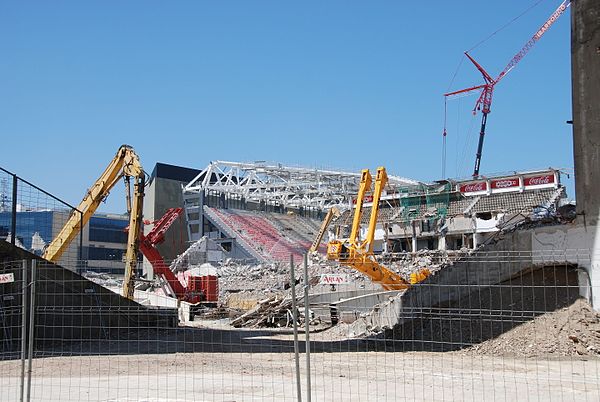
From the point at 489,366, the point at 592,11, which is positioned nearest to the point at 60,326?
the point at 489,366

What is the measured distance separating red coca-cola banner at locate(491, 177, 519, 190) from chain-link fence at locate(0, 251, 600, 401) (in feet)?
162

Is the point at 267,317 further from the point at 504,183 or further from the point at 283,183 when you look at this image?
the point at 283,183

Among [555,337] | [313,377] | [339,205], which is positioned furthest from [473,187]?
[313,377]

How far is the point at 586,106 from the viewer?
17.9 m

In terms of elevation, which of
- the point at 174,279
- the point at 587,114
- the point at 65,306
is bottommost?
the point at 65,306

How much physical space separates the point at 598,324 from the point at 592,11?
8.44 m

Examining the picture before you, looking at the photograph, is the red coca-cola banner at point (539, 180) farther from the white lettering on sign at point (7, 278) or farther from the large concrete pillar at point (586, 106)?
the white lettering on sign at point (7, 278)

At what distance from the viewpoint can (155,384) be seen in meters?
12.1

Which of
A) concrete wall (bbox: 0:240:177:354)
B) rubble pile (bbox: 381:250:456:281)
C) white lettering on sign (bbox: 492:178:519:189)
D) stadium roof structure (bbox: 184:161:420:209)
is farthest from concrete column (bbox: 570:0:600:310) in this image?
stadium roof structure (bbox: 184:161:420:209)

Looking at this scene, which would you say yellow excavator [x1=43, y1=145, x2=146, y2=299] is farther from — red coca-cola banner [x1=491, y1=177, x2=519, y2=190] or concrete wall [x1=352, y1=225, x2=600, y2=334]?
red coca-cola banner [x1=491, y1=177, x2=519, y2=190]

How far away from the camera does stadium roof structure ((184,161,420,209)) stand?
84.6 meters

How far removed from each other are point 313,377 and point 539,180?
197 ft

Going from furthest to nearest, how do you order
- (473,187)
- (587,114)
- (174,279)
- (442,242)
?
(473,187)
(442,242)
(174,279)
(587,114)

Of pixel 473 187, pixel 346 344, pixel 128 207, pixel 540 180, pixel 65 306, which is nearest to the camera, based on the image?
pixel 346 344
